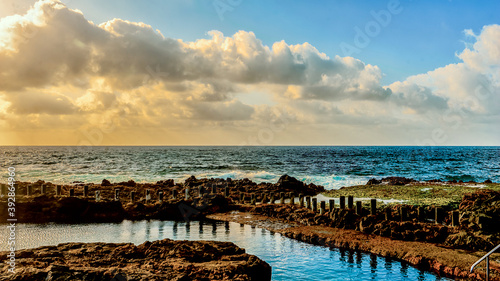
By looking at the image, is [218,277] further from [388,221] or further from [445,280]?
[388,221]

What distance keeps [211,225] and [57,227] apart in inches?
320

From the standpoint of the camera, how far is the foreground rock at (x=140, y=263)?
7469 millimetres

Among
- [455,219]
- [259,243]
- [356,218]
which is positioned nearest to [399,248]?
[455,219]

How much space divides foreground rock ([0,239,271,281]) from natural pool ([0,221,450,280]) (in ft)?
8.07

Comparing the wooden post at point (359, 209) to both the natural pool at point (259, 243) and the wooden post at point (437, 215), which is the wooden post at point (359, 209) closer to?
the wooden post at point (437, 215)

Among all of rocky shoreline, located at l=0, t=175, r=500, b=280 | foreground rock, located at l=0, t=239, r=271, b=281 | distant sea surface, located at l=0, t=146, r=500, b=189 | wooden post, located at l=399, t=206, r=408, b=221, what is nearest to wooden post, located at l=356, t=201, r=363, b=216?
rocky shoreline, located at l=0, t=175, r=500, b=280

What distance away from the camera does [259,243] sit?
49.2 ft

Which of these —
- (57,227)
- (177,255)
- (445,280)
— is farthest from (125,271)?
(57,227)

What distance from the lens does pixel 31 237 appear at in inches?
637

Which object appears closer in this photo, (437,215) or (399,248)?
(399,248)

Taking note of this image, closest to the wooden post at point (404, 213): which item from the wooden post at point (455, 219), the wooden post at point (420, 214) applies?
the wooden post at point (420, 214)

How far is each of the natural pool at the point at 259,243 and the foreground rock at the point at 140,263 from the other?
8.07ft

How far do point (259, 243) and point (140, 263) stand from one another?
706 centimetres

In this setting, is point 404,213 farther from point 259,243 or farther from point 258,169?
point 258,169
